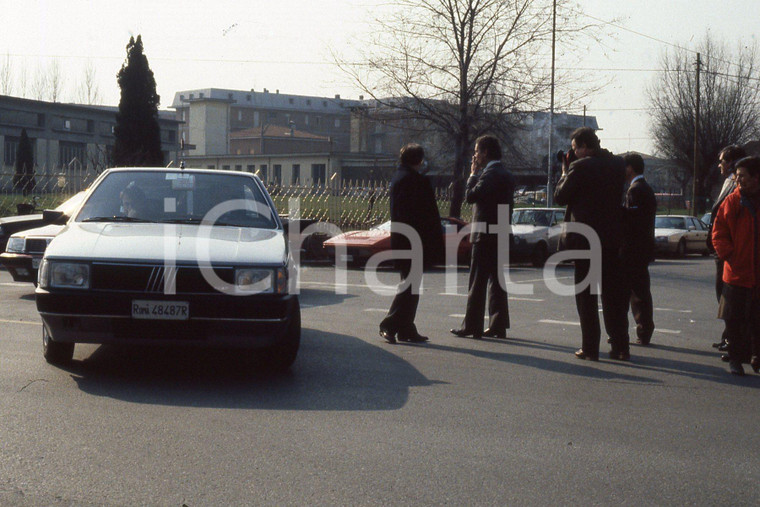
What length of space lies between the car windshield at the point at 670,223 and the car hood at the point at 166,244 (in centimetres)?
2474

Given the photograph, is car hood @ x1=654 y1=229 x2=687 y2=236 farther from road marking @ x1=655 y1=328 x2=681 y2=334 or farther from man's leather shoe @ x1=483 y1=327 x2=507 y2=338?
man's leather shoe @ x1=483 y1=327 x2=507 y2=338

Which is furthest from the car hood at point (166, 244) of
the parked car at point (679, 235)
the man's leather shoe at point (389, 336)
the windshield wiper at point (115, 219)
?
the parked car at point (679, 235)

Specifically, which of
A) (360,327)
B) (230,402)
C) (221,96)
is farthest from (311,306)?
(221,96)

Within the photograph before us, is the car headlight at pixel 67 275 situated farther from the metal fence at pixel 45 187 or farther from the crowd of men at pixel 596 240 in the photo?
the metal fence at pixel 45 187

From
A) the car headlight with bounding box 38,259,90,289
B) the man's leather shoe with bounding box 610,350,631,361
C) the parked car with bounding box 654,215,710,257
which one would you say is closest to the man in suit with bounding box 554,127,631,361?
the man's leather shoe with bounding box 610,350,631,361

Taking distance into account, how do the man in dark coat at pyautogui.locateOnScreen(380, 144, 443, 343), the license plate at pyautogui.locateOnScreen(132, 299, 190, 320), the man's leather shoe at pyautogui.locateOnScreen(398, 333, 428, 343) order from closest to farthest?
1. the license plate at pyautogui.locateOnScreen(132, 299, 190, 320)
2. the man in dark coat at pyautogui.locateOnScreen(380, 144, 443, 343)
3. the man's leather shoe at pyautogui.locateOnScreen(398, 333, 428, 343)

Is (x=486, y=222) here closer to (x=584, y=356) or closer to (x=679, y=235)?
(x=584, y=356)

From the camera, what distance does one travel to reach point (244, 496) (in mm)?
3863

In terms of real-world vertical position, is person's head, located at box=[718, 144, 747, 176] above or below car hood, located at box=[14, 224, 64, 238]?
above

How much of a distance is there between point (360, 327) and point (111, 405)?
4.13 m

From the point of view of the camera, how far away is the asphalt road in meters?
4.02

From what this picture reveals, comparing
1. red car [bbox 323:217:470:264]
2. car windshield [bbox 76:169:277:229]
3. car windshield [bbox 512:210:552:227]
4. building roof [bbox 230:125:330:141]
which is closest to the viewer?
car windshield [bbox 76:169:277:229]

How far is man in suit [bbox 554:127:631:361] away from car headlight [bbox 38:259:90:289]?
12.8ft

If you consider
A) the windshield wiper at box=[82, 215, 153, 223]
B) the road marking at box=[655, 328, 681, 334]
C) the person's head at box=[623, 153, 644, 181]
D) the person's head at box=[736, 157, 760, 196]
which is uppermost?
the person's head at box=[623, 153, 644, 181]
